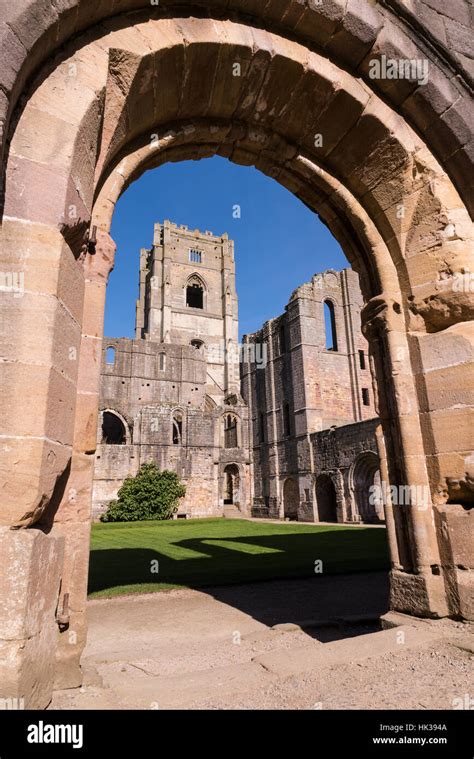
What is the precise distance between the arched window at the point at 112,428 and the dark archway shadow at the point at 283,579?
22.8 m

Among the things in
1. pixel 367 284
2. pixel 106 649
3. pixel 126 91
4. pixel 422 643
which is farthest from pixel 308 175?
pixel 106 649

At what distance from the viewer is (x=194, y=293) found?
4934 cm

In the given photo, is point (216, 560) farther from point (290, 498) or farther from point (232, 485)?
point (232, 485)

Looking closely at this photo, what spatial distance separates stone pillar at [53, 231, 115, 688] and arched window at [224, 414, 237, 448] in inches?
1222

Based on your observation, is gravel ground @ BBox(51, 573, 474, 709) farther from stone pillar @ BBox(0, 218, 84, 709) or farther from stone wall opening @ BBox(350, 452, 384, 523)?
stone wall opening @ BBox(350, 452, 384, 523)

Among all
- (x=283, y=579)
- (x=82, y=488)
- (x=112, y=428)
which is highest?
(x=112, y=428)

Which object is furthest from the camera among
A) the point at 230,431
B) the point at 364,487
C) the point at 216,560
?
the point at 230,431

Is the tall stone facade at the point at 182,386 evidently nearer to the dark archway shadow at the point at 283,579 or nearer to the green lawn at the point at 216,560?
the green lawn at the point at 216,560

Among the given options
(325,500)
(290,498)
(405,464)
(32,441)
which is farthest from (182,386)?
(32,441)

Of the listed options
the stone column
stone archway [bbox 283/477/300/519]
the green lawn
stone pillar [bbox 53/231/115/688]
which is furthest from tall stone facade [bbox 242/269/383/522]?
stone pillar [bbox 53/231/115/688]

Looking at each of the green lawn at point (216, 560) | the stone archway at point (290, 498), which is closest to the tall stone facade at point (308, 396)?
the stone archway at point (290, 498)

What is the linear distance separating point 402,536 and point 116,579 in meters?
5.20

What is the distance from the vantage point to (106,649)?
164 inches

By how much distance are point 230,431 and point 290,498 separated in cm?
775
